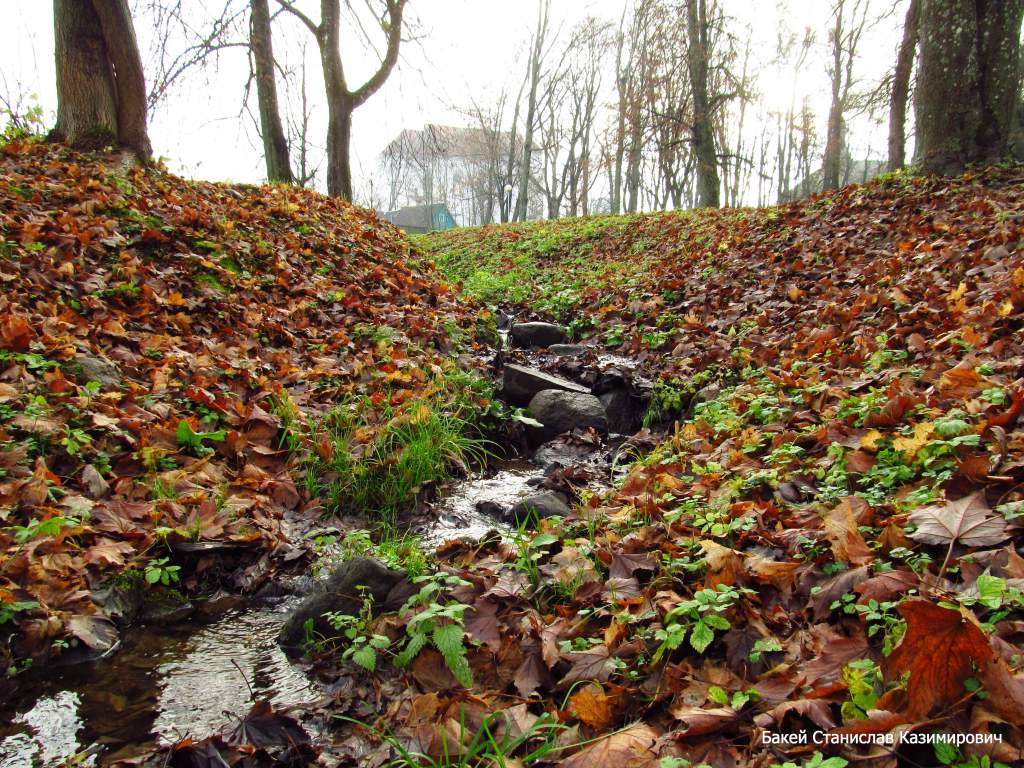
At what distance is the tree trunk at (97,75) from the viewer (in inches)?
258

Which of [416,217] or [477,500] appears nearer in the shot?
[477,500]

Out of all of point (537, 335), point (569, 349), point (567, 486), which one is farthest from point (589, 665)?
point (537, 335)

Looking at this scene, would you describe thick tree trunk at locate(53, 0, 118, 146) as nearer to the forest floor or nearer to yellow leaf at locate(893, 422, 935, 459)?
the forest floor

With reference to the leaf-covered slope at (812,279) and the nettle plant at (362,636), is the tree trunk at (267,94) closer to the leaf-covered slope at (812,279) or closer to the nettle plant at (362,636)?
the leaf-covered slope at (812,279)

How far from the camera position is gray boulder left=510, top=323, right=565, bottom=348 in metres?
7.51

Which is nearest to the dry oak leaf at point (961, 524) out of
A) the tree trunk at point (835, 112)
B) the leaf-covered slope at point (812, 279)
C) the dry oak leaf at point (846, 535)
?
the dry oak leaf at point (846, 535)

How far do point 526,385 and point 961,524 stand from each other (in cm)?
384

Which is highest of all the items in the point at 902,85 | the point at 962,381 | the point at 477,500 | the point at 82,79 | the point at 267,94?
the point at 902,85

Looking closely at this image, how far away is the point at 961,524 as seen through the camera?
1.94m

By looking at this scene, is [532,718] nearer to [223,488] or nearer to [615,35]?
[223,488]

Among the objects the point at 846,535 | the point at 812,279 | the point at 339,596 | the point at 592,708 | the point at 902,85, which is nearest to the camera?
the point at 592,708

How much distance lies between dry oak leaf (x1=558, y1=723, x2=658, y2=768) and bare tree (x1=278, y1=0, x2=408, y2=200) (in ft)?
38.9

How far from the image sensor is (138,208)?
5.87 m

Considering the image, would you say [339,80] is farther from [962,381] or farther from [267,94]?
[962,381]
